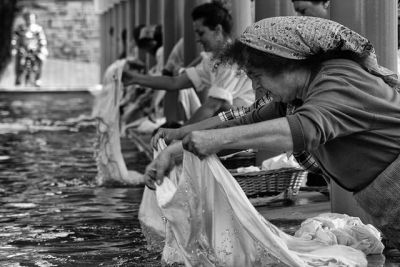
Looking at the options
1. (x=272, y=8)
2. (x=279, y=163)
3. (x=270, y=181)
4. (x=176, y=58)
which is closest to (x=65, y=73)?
(x=176, y=58)

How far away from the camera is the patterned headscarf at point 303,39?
431 cm

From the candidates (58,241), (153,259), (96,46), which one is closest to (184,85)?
(58,241)

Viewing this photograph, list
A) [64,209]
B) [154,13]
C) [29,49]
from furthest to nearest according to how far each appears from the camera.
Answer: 1. [29,49]
2. [154,13]
3. [64,209]

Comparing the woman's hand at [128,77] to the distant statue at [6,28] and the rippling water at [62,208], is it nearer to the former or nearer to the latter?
the rippling water at [62,208]

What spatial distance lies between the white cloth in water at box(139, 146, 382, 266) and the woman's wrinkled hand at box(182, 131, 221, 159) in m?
0.28

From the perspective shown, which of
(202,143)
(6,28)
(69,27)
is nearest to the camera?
(202,143)

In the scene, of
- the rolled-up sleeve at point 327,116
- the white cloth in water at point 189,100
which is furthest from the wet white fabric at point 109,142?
the rolled-up sleeve at point 327,116

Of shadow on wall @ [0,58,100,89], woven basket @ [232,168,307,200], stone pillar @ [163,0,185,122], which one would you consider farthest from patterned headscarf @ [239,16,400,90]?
shadow on wall @ [0,58,100,89]

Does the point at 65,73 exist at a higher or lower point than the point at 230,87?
lower

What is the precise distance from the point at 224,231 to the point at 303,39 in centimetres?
93

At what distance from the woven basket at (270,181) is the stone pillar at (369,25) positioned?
1.30 metres

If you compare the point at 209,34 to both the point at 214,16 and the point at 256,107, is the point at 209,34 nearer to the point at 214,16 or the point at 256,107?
the point at 214,16

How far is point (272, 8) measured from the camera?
9.21 metres

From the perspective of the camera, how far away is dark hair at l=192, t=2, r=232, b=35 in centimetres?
960
